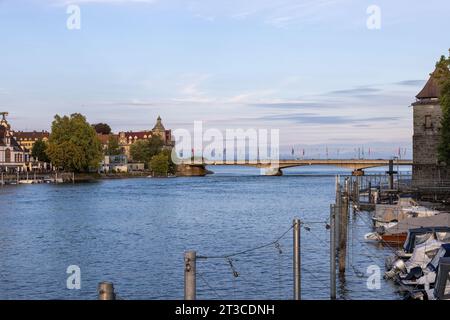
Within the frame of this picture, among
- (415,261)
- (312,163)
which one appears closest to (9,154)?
(312,163)

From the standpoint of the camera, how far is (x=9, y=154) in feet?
549

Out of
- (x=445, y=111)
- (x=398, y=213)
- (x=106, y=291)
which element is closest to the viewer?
(x=106, y=291)

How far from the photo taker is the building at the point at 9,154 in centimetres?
16412

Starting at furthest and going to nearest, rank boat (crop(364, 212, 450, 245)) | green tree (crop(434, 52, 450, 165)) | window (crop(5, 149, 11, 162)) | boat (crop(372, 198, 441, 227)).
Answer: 1. window (crop(5, 149, 11, 162))
2. green tree (crop(434, 52, 450, 165))
3. boat (crop(372, 198, 441, 227))
4. boat (crop(364, 212, 450, 245))

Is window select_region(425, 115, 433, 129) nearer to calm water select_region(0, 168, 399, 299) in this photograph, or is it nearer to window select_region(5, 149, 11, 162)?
calm water select_region(0, 168, 399, 299)

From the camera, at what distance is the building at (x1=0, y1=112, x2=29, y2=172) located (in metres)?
164

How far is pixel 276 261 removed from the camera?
3303 centimetres

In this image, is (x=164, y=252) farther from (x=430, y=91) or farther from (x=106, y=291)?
(x=430, y=91)

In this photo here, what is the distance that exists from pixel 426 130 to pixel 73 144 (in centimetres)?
8449

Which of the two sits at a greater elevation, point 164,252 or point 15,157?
point 15,157

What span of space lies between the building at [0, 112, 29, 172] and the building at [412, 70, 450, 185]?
105 meters

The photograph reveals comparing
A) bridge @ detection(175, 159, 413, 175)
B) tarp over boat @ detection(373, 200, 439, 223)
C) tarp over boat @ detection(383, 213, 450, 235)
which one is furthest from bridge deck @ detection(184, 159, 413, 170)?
tarp over boat @ detection(383, 213, 450, 235)
